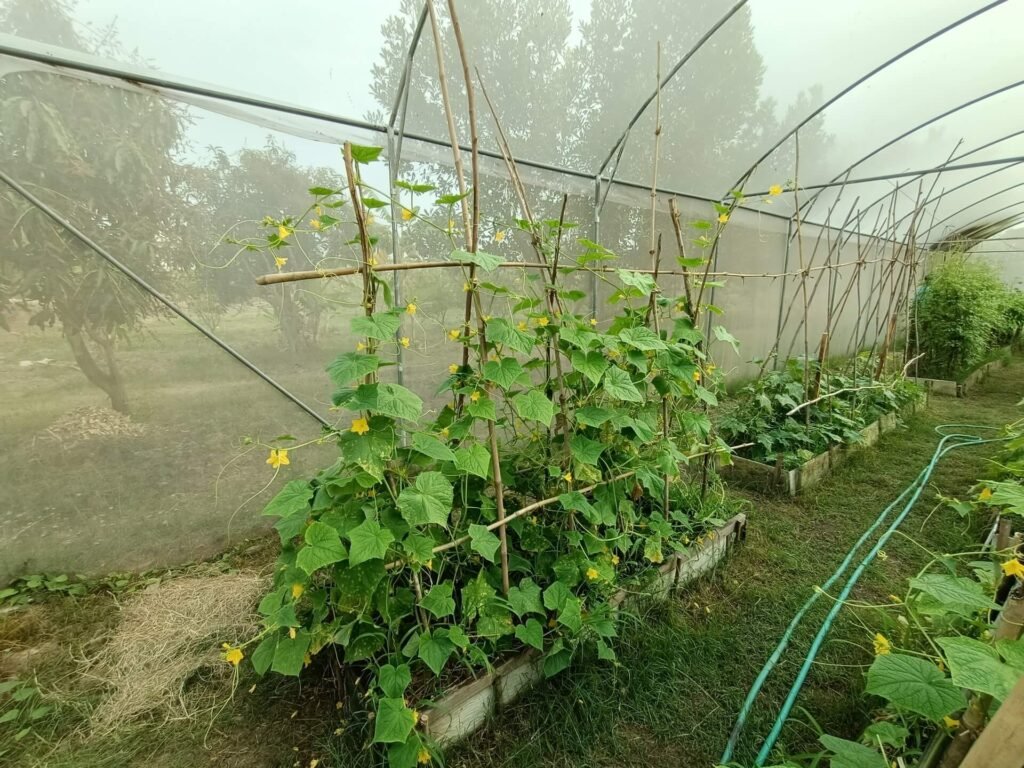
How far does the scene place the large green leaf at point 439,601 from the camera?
49.2 inches

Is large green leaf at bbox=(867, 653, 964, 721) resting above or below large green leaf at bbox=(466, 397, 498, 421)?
below

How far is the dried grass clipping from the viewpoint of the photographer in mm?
1522

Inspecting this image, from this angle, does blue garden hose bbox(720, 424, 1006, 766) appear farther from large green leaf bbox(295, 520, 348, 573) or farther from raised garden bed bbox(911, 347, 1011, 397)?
raised garden bed bbox(911, 347, 1011, 397)

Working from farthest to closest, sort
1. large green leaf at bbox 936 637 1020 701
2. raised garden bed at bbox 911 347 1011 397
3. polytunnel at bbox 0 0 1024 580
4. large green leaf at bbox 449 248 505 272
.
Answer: raised garden bed at bbox 911 347 1011 397, polytunnel at bbox 0 0 1024 580, large green leaf at bbox 449 248 505 272, large green leaf at bbox 936 637 1020 701

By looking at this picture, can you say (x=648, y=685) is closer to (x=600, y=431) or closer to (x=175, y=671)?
(x=600, y=431)

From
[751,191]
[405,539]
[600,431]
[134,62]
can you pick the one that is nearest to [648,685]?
[600,431]

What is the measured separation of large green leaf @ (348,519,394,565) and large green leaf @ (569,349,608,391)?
79 cm

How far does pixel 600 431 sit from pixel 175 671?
190 centimetres

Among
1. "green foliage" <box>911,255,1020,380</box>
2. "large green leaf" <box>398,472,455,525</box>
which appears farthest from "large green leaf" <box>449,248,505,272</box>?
"green foliage" <box>911,255,1020,380</box>

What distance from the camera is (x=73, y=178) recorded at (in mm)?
1838

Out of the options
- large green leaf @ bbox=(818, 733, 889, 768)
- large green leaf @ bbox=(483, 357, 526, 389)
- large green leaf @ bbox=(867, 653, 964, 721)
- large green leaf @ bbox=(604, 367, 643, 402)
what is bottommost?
large green leaf @ bbox=(818, 733, 889, 768)

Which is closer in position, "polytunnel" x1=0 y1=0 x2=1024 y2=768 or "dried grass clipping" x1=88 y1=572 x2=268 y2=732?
"polytunnel" x1=0 y1=0 x2=1024 y2=768

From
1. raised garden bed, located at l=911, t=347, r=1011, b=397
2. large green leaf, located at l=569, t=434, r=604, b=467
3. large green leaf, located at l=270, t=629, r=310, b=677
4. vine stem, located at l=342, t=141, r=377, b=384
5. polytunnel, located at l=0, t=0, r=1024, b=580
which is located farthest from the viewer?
raised garden bed, located at l=911, t=347, r=1011, b=397

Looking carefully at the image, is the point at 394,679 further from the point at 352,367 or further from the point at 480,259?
the point at 480,259
